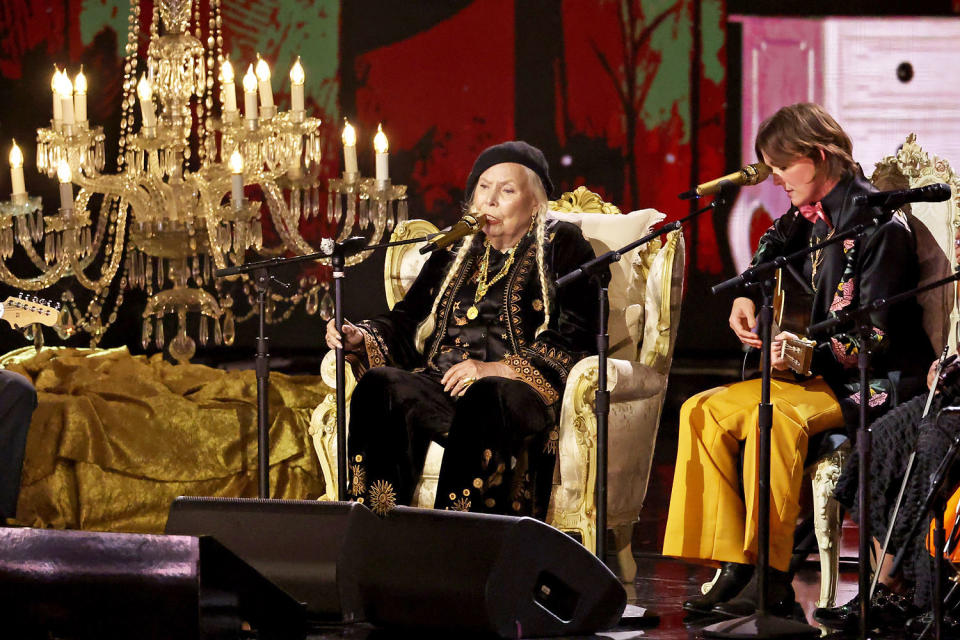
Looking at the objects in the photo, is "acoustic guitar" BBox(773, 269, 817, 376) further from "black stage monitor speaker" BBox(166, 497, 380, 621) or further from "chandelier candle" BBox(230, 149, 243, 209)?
"chandelier candle" BBox(230, 149, 243, 209)

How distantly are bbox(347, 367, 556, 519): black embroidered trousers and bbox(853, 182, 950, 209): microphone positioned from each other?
1.20m

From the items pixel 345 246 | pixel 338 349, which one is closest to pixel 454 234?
pixel 345 246

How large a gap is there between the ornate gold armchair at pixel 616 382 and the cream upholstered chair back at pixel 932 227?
74cm

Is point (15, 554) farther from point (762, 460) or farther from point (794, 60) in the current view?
point (794, 60)

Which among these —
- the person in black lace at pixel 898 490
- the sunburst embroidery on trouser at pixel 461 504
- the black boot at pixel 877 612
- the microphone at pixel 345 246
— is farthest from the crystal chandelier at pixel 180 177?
the black boot at pixel 877 612

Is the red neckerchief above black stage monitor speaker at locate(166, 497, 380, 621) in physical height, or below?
above

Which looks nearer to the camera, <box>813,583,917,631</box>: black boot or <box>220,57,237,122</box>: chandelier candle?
<box>813,583,917,631</box>: black boot

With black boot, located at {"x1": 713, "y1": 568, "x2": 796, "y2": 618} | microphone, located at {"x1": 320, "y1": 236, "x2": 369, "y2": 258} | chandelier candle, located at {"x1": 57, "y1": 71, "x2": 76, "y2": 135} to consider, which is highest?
chandelier candle, located at {"x1": 57, "y1": 71, "x2": 76, "y2": 135}

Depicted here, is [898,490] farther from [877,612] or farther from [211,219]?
[211,219]

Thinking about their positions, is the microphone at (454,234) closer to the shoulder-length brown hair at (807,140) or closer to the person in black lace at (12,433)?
the shoulder-length brown hair at (807,140)

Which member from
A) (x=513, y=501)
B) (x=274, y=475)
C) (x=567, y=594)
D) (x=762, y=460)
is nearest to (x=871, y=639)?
(x=762, y=460)

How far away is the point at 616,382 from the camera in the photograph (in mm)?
4152

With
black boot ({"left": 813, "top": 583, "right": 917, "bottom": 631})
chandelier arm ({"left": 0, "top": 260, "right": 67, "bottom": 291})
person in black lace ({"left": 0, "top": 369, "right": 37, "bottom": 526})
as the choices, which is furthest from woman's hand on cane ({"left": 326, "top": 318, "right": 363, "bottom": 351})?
black boot ({"left": 813, "top": 583, "right": 917, "bottom": 631})

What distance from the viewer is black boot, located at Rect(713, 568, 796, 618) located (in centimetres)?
380
